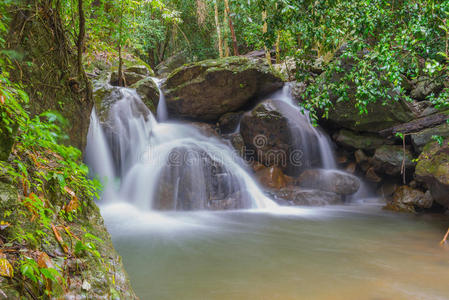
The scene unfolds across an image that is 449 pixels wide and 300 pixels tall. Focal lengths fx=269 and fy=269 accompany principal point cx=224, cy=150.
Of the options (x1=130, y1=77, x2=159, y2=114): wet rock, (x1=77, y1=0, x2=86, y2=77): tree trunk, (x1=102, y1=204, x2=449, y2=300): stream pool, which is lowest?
(x1=102, y1=204, x2=449, y2=300): stream pool

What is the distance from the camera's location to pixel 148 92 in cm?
954

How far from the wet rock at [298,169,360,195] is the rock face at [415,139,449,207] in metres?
2.34

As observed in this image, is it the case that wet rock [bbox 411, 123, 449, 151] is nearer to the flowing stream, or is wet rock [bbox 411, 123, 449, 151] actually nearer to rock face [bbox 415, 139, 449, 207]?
rock face [bbox 415, 139, 449, 207]

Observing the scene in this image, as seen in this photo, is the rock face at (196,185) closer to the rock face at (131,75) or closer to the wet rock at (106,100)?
the wet rock at (106,100)

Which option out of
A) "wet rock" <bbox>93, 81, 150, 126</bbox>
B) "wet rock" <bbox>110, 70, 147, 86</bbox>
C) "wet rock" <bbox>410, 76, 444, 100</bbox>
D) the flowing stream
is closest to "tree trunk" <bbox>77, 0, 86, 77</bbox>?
the flowing stream

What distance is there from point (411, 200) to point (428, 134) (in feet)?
5.43

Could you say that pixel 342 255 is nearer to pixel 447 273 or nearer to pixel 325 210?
pixel 447 273

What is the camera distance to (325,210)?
273 inches

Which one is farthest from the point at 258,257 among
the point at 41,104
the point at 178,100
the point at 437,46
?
the point at 178,100

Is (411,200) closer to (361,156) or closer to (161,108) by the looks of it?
(361,156)

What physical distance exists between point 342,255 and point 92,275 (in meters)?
3.22

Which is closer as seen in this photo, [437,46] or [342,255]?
[342,255]

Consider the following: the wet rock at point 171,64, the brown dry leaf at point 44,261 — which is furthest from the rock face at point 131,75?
the brown dry leaf at point 44,261

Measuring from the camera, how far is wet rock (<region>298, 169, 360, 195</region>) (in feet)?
26.3
